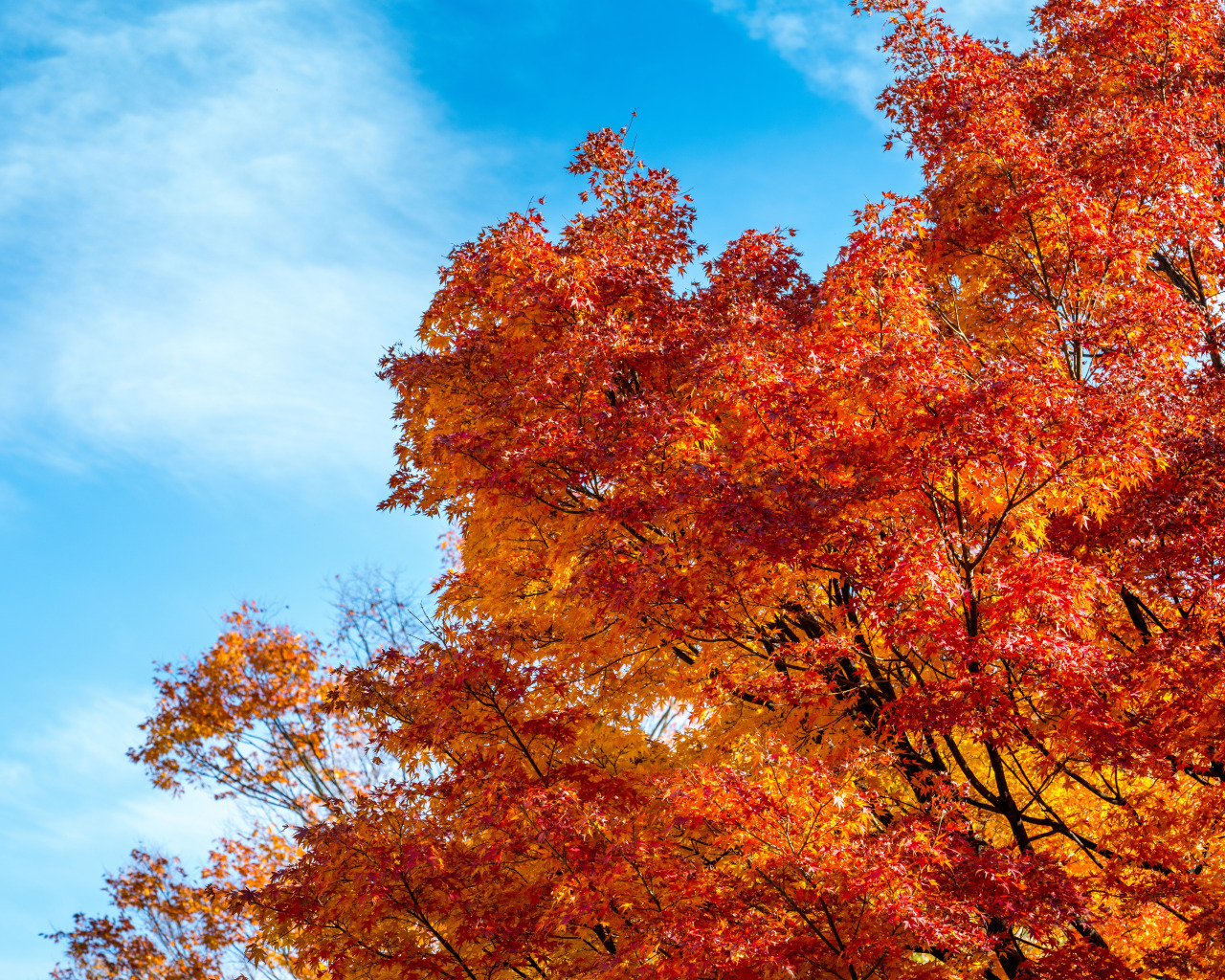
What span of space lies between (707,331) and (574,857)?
5495 millimetres

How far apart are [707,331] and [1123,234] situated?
16.5 feet

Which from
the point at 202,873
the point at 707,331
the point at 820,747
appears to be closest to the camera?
the point at 820,747

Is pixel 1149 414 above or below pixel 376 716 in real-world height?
below

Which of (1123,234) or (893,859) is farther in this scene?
(1123,234)

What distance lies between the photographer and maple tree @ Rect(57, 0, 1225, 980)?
283 inches

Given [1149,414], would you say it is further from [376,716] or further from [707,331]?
[376,716]

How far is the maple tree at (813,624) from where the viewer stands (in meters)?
7.20

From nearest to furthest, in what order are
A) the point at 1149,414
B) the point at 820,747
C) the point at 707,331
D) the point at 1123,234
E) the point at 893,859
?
the point at 893,859
the point at 1149,414
the point at 820,747
the point at 707,331
the point at 1123,234

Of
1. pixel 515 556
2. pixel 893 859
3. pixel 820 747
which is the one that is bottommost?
pixel 893 859

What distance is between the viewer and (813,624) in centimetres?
934

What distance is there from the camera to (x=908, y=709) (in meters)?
7.56

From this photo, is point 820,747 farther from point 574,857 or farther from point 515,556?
point 515,556

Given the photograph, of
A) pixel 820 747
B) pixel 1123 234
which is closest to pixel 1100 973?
pixel 820 747

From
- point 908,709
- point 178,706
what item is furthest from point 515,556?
point 178,706
